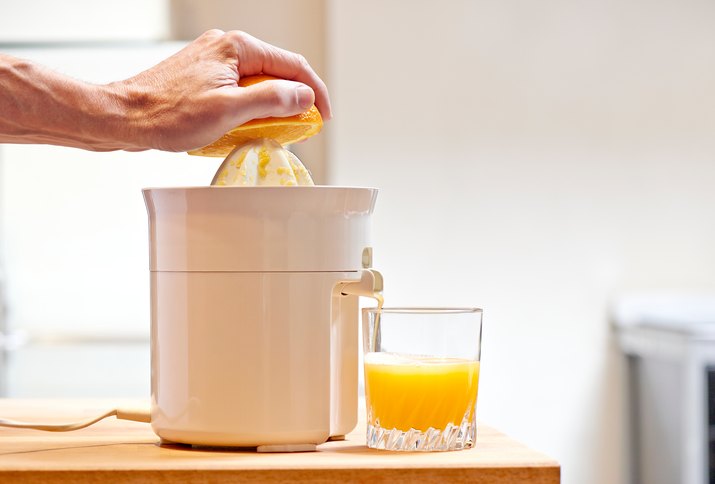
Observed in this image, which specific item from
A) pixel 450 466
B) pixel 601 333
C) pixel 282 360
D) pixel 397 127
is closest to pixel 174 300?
pixel 282 360

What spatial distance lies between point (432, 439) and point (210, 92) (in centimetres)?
30

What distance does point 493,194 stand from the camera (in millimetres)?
2900

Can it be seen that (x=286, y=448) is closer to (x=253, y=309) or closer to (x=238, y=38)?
(x=253, y=309)

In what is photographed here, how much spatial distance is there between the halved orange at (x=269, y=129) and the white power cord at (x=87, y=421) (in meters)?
0.22

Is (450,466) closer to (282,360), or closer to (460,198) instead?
(282,360)

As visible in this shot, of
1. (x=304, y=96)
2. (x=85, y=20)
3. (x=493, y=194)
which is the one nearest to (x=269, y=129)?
(x=304, y=96)

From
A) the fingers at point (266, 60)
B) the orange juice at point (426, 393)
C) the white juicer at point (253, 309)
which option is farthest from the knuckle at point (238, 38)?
the orange juice at point (426, 393)

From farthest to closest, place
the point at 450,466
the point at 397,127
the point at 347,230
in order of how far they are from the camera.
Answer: the point at 397,127, the point at 347,230, the point at 450,466

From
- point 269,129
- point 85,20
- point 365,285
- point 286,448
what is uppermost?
point 85,20

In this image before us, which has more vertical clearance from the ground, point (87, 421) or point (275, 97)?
point (275, 97)

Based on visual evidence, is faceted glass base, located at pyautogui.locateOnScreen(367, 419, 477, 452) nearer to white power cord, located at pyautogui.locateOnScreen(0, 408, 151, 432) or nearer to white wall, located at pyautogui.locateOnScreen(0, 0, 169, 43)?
white power cord, located at pyautogui.locateOnScreen(0, 408, 151, 432)

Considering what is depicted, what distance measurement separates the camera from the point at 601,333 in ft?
9.59

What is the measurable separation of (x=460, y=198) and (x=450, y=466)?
2299 millimetres

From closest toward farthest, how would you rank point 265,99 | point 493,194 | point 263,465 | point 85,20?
1. point 263,465
2. point 265,99
3. point 493,194
4. point 85,20
